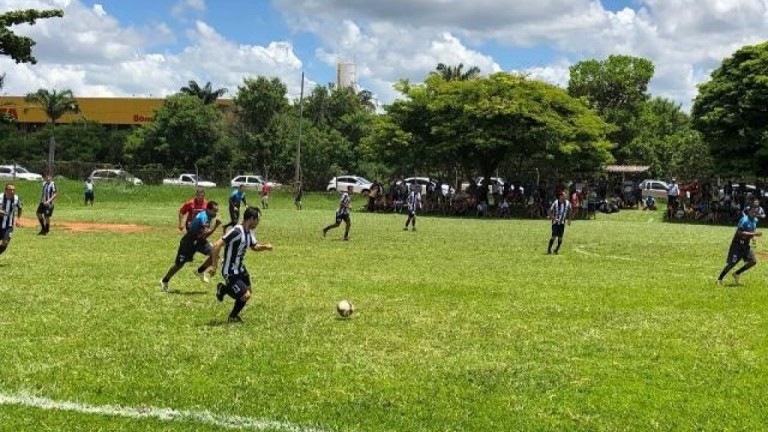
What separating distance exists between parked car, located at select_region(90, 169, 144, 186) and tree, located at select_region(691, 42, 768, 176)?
33.6 meters

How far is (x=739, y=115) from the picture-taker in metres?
39.4

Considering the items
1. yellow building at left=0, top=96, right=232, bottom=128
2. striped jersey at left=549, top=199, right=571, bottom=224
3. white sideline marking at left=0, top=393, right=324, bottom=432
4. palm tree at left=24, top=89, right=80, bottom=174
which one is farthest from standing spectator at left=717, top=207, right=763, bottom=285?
yellow building at left=0, top=96, right=232, bottom=128

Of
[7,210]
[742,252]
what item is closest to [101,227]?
[7,210]

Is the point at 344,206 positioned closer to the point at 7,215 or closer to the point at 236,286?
the point at 7,215

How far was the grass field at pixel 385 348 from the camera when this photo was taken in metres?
6.34

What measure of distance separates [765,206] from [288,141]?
33.1 meters

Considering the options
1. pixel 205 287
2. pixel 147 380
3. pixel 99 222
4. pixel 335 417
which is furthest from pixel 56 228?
pixel 335 417

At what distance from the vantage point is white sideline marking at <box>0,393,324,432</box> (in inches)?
237

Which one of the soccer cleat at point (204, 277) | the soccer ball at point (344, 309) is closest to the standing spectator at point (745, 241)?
the soccer ball at point (344, 309)

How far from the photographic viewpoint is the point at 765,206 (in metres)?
39.1

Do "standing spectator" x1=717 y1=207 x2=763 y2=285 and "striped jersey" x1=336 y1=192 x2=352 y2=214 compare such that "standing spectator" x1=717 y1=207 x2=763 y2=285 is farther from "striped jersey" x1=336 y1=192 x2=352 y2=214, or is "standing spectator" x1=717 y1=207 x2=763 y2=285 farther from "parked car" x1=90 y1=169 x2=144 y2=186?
"parked car" x1=90 y1=169 x2=144 y2=186

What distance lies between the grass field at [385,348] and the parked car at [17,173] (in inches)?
1395

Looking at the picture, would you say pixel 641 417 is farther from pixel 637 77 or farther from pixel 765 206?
pixel 637 77

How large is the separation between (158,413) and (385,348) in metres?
3.01
